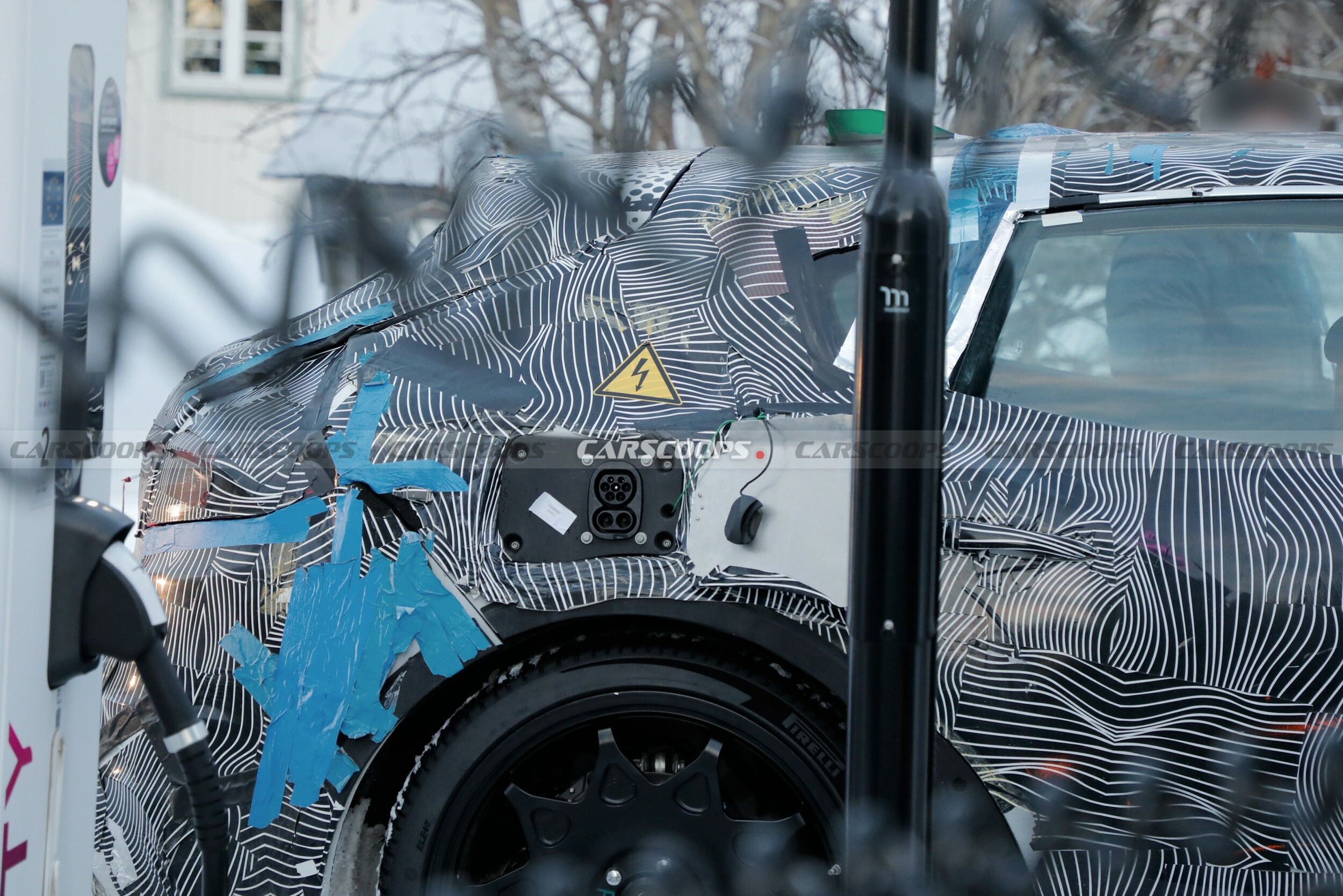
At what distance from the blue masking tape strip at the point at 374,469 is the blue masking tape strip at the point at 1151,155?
1.24 m

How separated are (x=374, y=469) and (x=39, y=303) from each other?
916mm

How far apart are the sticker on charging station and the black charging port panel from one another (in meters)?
0.88

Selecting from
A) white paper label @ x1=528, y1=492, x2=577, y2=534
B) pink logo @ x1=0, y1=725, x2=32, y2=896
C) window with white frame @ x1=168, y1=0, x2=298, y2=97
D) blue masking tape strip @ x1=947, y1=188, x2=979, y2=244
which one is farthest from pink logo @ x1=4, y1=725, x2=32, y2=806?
blue masking tape strip @ x1=947, y1=188, x2=979, y2=244

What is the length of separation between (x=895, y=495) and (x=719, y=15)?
834 millimetres

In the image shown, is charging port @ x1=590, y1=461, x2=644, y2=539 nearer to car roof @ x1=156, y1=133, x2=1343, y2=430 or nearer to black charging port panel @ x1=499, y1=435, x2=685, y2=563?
black charging port panel @ x1=499, y1=435, x2=685, y2=563

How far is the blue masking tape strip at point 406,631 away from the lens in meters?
1.91

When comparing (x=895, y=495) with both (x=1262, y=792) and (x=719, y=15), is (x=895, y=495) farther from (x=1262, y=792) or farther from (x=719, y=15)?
(x=1262, y=792)

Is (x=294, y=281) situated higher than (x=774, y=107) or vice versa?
(x=774, y=107)

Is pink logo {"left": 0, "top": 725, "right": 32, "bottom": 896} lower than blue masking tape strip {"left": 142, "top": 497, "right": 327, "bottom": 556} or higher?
lower

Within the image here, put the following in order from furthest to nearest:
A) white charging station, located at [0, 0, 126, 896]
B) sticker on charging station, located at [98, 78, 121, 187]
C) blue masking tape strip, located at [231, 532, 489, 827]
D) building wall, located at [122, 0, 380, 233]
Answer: blue masking tape strip, located at [231, 532, 489, 827]
building wall, located at [122, 0, 380, 233]
sticker on charging station, located at [98, 78, 121, 187]
white charging station, located at [0, 0, 126, 896]

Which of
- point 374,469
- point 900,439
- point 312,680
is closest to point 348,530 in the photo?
point 374,469

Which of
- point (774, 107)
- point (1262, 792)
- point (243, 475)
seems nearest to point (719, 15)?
point (774, 107)

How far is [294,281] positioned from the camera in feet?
4.82

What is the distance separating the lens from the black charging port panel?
1919 mm
